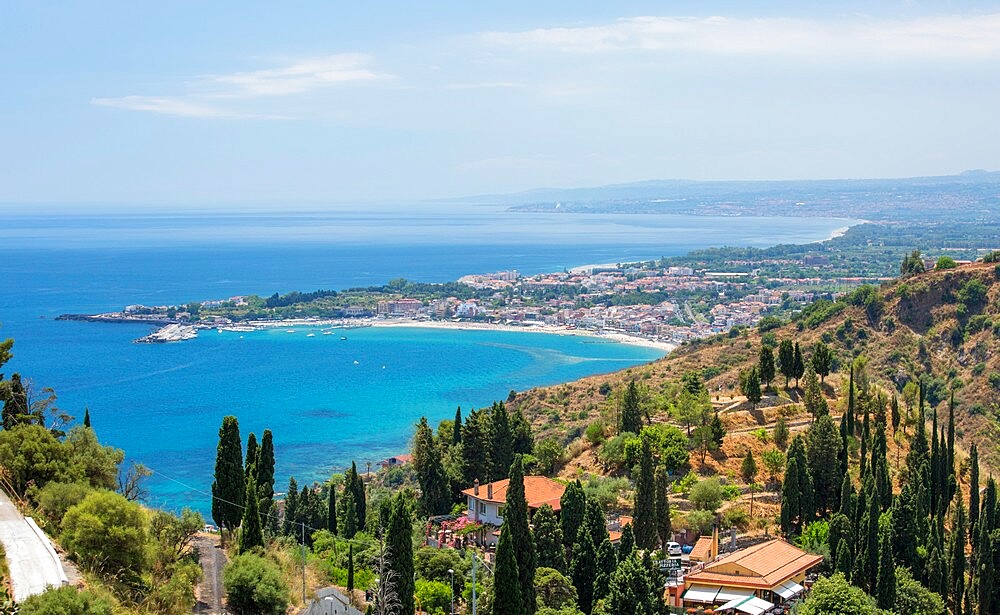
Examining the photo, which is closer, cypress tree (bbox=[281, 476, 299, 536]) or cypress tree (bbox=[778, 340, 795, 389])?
cypress tree (bbox=[281, 476, 299, 536])

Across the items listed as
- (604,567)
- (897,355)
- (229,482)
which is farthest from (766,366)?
(229,482)

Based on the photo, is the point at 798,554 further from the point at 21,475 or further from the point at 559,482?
the point at 21,475

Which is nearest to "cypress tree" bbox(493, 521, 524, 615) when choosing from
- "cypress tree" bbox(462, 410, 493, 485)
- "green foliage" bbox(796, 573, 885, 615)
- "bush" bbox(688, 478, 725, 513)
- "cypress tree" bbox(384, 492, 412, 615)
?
"cypress tree" bbox(384, 492, 412, 615)

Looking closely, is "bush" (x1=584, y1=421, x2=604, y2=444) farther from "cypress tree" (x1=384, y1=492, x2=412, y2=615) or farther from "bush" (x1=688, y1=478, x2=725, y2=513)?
"cypress tree" (x1=384, y1=492, x2=412, y2=615)

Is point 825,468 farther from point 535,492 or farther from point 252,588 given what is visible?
point 252,588

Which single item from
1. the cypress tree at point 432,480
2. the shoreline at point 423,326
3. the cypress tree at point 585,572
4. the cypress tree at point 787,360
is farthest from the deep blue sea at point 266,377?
the cypress tree at point 585,572
